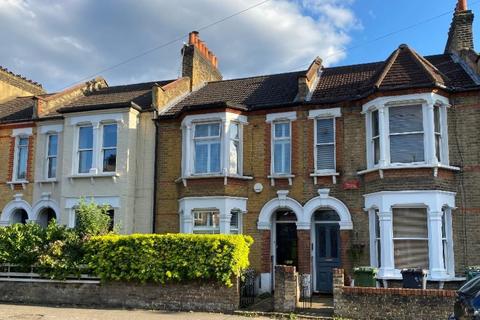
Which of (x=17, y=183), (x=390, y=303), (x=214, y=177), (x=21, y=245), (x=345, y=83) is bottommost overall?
(x=390, y=303)

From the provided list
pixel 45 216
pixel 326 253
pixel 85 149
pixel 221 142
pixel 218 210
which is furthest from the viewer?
pixel 45 216

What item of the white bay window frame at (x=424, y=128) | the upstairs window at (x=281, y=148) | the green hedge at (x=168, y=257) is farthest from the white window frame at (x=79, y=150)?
the white bay window frame at (x=424, y=128)

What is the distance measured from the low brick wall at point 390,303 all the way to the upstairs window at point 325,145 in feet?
16.2

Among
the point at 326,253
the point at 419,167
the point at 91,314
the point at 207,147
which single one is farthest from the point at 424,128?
the point at 91,314

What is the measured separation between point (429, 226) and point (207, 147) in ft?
25.2

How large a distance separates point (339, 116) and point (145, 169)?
7293mm

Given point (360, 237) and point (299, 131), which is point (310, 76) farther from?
point (360, 237)

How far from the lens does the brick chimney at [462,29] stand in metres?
18.0

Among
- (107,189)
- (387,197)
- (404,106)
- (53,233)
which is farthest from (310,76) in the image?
(53,233)

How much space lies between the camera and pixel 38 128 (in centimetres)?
2002

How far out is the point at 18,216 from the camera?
20.5 meters

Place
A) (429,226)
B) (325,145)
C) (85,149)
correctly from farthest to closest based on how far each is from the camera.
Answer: (85,149)
(325,145)
(429,226)

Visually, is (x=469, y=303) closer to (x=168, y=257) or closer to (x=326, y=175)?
(x=168, y=257)

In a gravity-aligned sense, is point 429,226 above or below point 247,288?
above
